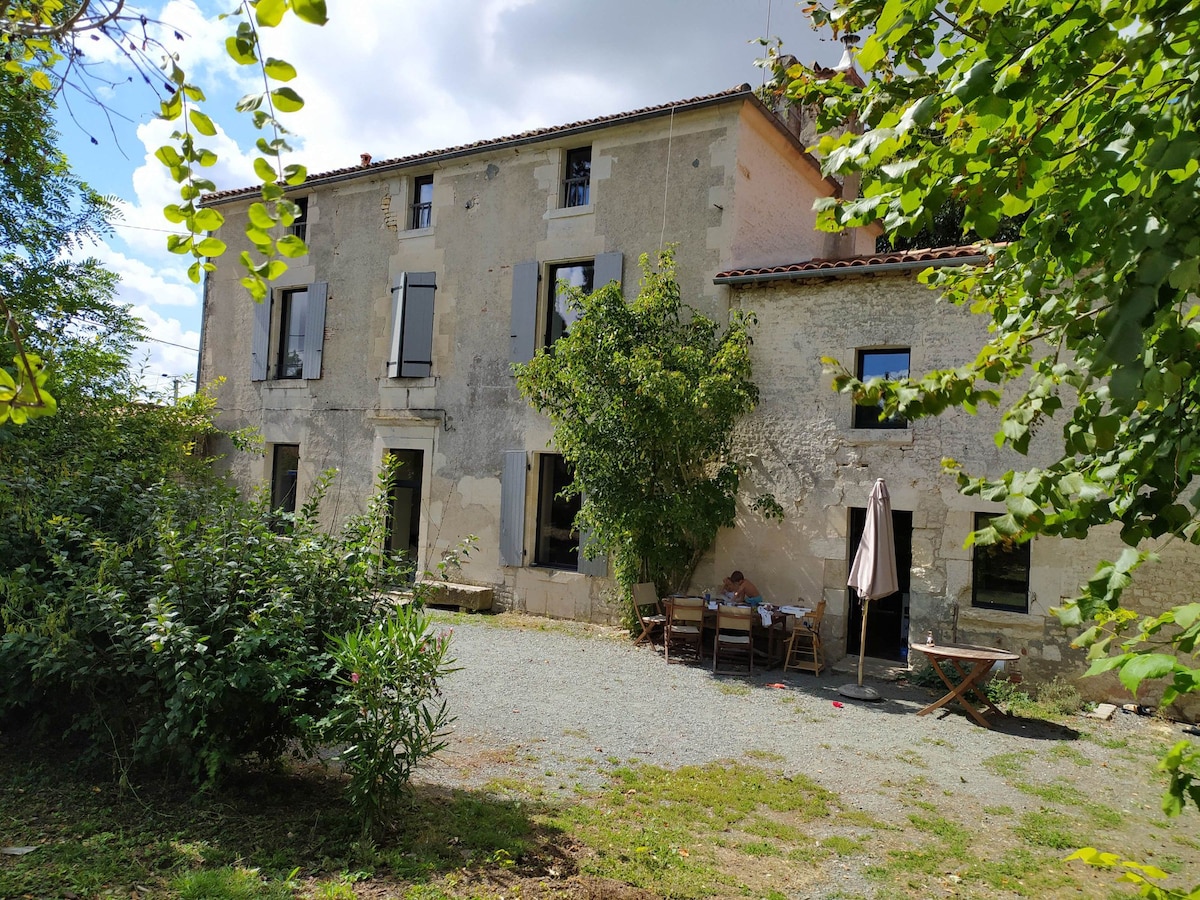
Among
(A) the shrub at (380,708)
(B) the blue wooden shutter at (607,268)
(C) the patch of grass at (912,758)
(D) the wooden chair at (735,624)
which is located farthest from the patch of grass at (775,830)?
(B) the blue wooden shutter at (607,268)

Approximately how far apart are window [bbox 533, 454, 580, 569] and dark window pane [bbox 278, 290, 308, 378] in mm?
5530

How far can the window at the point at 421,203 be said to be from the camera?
44.2 feet

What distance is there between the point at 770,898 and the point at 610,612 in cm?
731

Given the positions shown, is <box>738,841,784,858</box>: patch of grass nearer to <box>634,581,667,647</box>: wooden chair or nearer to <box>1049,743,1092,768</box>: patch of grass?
<box>1049,743,1092,768</box>: patch of grass

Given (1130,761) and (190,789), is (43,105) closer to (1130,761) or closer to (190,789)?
(190,789)

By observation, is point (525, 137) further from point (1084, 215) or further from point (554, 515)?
point (1084, 215)

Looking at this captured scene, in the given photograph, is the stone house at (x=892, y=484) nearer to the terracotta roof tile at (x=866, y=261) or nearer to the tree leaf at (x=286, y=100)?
the terracotta roof tile at (x=866, y=261)

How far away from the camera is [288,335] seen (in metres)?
14.9

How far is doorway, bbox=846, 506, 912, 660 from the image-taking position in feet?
32.3

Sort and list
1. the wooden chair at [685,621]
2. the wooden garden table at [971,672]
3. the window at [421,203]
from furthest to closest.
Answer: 1. the window at [421,203]
2. the wooden chair at [685,621]
3. the wooden garden table at [971,672]

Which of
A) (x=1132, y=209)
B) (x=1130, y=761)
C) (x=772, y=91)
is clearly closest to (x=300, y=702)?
(x=772, y=91)

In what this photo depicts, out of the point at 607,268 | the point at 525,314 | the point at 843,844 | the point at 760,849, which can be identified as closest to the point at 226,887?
the point at 760,849

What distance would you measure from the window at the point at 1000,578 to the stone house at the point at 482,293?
434 cm

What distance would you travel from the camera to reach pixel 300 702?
4199mm
